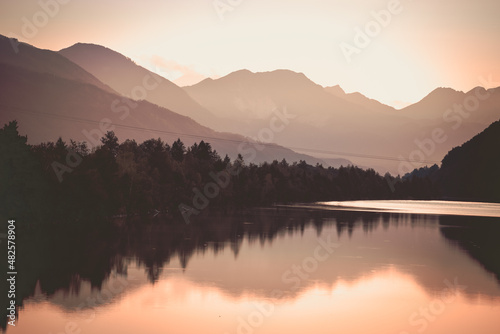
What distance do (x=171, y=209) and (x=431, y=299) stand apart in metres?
97.9

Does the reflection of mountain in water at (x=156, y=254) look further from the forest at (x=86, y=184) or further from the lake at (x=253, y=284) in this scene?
the forest at (x=86, y=184)

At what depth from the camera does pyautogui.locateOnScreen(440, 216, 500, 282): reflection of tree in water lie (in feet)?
210

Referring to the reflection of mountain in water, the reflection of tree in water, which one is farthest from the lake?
the reflection of tree in water

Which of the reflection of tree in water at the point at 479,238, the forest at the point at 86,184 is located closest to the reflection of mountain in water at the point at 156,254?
the reflection of tree in water at the point at 479,238

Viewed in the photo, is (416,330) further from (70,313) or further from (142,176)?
(142,176)

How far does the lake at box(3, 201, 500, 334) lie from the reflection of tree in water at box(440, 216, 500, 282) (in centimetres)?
51

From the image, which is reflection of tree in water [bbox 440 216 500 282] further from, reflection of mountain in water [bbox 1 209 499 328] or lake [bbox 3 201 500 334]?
lake [bbox 3 201 500 334]

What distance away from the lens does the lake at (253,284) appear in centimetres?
3522

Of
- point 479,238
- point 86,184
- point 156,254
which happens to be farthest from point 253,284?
point 479,238

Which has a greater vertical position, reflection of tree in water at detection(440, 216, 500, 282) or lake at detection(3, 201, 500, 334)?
reflection of tree in water at detection(440, 216, 500, 282)

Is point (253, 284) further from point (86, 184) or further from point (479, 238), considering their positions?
point (479, 238)

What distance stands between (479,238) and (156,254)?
1937 inches

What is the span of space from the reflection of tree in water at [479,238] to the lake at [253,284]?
51 centimetres

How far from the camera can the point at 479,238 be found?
89.5 metres
